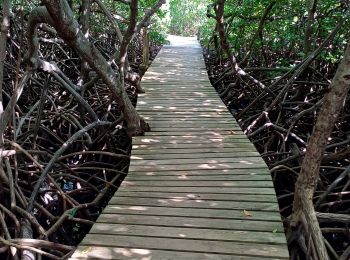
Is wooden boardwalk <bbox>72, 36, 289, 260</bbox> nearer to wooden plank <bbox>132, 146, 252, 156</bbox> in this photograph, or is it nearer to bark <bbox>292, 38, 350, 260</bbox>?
wooden plank <bbox>132, 146, 252, 156</bbox>

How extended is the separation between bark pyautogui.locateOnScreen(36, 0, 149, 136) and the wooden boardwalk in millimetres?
197

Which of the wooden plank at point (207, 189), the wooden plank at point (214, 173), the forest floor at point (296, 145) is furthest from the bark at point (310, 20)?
the wooden plank at point (207, 189)

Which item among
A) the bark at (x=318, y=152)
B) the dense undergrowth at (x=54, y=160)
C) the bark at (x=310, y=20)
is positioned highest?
the bark at (x=310, y=20)

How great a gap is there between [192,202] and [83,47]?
154 cm

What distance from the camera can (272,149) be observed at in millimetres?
4637

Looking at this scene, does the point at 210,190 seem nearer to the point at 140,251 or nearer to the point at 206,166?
the point at 206,166

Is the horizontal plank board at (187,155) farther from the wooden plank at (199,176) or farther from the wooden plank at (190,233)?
the wooden plank at (190,233)

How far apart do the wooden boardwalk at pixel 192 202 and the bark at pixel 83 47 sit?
20 centimetres

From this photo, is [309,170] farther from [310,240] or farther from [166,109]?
[166,109]

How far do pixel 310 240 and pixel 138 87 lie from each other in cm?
392

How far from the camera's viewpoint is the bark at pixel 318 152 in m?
2.00

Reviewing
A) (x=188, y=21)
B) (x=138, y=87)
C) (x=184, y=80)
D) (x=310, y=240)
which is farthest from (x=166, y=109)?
(x=188, y=21)

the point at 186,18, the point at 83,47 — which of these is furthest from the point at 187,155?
the point at 186,18

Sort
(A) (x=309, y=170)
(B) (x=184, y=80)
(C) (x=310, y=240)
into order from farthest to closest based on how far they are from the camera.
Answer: (B) (x=184, y=80) < (A) (x=309, y=170) < (C) (x=310, y=240)
